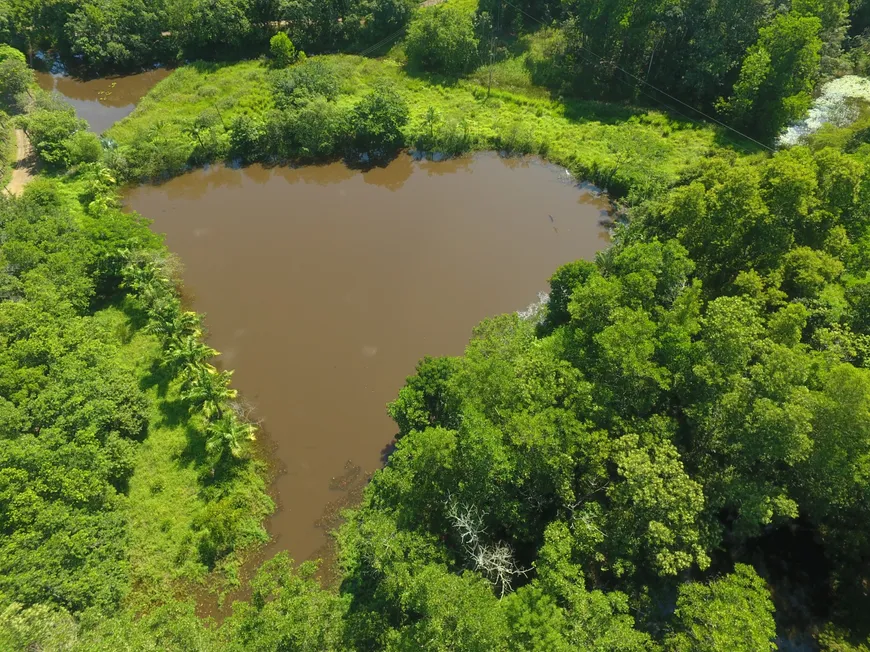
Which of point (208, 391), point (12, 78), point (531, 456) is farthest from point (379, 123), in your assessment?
point (12, 78)

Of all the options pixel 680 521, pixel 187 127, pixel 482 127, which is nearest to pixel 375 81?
pixel 482 127

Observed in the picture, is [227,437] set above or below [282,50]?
below

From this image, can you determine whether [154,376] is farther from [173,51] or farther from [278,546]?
[173,51]

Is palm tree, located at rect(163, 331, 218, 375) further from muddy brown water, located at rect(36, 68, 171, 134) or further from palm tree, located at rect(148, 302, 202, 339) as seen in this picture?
muddy brown water, located at rect(36, 68, 171, 134)

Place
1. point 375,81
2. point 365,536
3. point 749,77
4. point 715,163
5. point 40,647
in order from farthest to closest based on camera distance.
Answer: point 375,81 → point 749,77 → point 715,163 → point 365,536 → point 40,647

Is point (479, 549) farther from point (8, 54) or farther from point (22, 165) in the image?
point (8, 54)

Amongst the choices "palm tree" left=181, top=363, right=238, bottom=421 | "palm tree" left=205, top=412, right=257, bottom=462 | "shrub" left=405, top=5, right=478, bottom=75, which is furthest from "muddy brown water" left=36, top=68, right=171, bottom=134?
"palm tree" left=205, top=412, right=257, bottom=462
